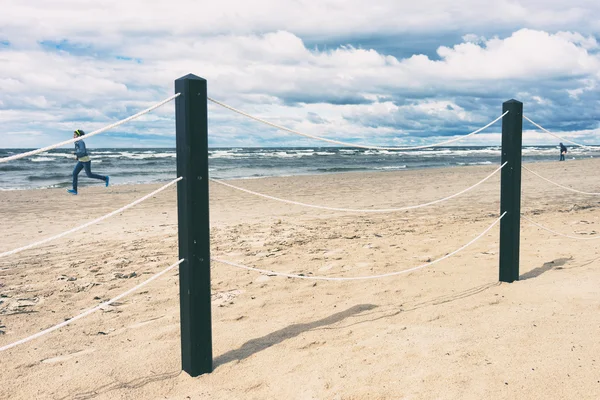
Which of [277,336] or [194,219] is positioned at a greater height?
[194,219]

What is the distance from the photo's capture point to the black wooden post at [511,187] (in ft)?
15.4

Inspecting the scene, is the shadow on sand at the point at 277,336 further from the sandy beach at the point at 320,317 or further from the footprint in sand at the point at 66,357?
the footprint in sand at the point at 66,357

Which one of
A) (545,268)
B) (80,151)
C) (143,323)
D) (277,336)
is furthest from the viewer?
(80,151)

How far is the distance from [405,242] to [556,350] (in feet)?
12.6

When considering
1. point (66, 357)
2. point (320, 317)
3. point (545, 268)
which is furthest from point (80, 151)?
point (545, 268)

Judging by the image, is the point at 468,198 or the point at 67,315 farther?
the point at 468,198

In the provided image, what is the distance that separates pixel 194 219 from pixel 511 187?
3324 millimetres

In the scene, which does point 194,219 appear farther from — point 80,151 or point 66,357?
point 80,151

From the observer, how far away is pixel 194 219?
291cm

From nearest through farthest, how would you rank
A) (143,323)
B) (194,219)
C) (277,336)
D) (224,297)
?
(194,219), (277,336), (143,323), (224,297)

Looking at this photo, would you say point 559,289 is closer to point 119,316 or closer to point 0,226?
point 119,316

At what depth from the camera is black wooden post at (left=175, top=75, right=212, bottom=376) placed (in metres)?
2.83

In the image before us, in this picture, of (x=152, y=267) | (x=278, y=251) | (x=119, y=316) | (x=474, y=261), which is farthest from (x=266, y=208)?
(x=119, y=316)

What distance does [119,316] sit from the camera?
168 inches
